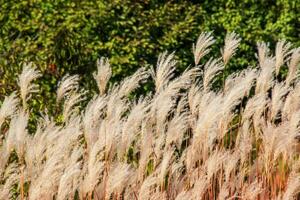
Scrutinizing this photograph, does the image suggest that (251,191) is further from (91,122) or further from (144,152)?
(91,122)

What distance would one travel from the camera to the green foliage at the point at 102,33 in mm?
6762

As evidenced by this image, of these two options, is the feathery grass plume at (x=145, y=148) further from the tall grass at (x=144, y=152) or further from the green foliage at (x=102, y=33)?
the green foliage at (x=102, y=33)

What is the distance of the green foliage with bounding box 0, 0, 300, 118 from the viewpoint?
22.2 feet

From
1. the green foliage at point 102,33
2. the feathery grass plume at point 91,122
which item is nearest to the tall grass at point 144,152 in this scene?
the feathery grass plume at point 91,122

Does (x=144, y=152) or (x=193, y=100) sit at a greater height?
(x=193, y=100)

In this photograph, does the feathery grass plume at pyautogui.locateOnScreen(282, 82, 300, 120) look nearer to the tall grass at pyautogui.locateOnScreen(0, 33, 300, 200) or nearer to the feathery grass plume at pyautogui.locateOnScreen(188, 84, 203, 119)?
the tall grass at pyautogui.locateOnScreen(0, 33, 300, 200)

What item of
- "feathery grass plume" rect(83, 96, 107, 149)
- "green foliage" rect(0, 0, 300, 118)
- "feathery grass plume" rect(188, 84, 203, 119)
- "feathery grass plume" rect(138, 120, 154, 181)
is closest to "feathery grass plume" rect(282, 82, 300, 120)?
"feathery grass plume" rect(188, 84, 203, 119)

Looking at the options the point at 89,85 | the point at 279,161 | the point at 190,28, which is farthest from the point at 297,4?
the point at 279,161

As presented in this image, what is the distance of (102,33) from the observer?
23.3ft

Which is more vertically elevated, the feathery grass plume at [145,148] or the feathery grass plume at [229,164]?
the feathery grass plume at [145,148]

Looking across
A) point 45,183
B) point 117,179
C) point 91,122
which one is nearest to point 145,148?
point 91,122

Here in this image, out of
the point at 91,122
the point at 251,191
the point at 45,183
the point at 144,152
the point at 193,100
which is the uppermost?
the point at 193,100

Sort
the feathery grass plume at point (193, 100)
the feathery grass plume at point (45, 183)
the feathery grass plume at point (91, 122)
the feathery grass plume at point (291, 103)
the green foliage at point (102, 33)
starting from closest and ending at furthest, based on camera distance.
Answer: the feathery grass plume at point (45, 183) → the feathery grass plume at point (91, 122) → the feathery grass plume at point (193, 100) → the feathery grass plume at point (291, 103) → the green foliage at point (102, 33)

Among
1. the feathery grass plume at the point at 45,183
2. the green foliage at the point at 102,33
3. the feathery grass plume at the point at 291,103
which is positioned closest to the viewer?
the feathery grass plume at the point at 45,183
